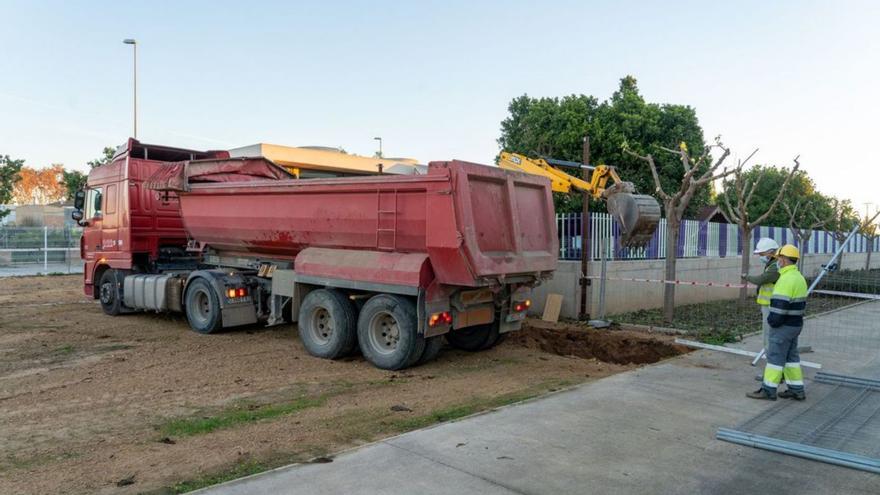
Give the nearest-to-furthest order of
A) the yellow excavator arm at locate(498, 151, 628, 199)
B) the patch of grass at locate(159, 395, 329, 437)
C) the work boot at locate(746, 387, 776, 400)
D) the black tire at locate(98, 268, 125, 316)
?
the patch of grass at locate(159, 395, 329, 437) → the work boot at locate(746, 387, 776, 400) → the yellow excavator arm at locate(498, 151, 628, 199) → the black tire at locate(98, 268, 125, 316)

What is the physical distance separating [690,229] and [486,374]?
1044cm

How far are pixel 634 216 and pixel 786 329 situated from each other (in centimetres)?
373

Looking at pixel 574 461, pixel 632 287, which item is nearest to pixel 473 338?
pixel 574 461

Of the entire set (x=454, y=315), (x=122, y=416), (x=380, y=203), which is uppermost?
(x=380, y=203)

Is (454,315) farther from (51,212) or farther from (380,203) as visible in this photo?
(51,212)

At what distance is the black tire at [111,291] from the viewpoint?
12.6 metres

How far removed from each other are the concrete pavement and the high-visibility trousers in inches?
18.3

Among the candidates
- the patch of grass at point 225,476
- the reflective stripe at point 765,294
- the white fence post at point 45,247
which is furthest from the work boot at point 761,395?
the white fence post at point 45,247

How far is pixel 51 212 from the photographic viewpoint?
40688mm

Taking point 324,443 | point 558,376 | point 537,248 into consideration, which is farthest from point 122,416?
point 537,248

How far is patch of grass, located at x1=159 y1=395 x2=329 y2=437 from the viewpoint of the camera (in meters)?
5.63

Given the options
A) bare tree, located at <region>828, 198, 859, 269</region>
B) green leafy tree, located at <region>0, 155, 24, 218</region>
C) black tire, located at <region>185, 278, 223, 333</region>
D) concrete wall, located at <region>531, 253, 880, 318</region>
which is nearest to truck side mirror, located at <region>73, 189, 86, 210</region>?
black tire, located at <region>185, 278, 223, 333</region>

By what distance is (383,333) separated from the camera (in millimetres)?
8336

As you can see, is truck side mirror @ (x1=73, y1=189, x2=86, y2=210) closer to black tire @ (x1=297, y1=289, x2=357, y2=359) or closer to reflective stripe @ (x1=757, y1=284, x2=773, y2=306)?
black tire @ (x1=297, y1=289, x2=357, y2=359)
